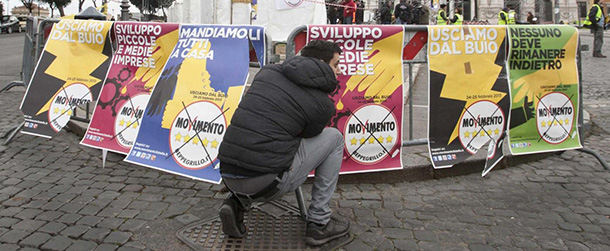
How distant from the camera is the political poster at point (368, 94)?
13.4ft

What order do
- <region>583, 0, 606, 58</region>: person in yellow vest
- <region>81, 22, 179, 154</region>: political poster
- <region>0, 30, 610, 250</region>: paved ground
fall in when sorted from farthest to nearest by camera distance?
<region>583, 0, 606, 58</region>: person in yellow vest, <region>81, 22, 179, 154</region>: political poster, <region>0, 30, 610, 250</region>: paved ground

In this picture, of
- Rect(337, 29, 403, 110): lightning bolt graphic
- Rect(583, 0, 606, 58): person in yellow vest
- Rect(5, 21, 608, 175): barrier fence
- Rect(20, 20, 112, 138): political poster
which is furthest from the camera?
Rect(583, 0, 606, 58): person in yellow vest

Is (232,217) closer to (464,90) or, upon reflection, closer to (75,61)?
(464,90)

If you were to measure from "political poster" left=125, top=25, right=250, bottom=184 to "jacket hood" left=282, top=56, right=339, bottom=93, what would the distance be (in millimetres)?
1061

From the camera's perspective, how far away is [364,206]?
12.7 feet

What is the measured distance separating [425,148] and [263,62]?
2.05m

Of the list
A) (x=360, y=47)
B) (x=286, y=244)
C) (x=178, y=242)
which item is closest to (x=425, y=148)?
(x=360, y=47)

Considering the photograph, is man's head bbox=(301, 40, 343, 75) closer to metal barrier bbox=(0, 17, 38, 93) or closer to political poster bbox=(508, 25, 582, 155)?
political poster bbox=(508, 25, 582, 155)

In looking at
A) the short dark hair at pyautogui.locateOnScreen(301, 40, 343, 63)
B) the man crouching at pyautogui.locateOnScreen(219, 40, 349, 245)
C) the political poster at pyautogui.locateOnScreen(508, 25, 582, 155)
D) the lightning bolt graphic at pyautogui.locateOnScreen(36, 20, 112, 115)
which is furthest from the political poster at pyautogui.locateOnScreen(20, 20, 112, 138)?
the political poster at pyautogui.locateOnScreen(508, 25, 582, 155)

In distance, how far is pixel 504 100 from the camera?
4.49m

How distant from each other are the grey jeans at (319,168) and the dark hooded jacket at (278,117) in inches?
3.2

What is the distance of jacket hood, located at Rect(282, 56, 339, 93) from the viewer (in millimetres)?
2859

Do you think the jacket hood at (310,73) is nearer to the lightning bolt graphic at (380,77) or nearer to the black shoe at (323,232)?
the black shoe at (323,232)

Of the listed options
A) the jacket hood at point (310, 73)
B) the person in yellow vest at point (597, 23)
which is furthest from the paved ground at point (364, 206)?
the person in yellow vest at point (597, 23)
